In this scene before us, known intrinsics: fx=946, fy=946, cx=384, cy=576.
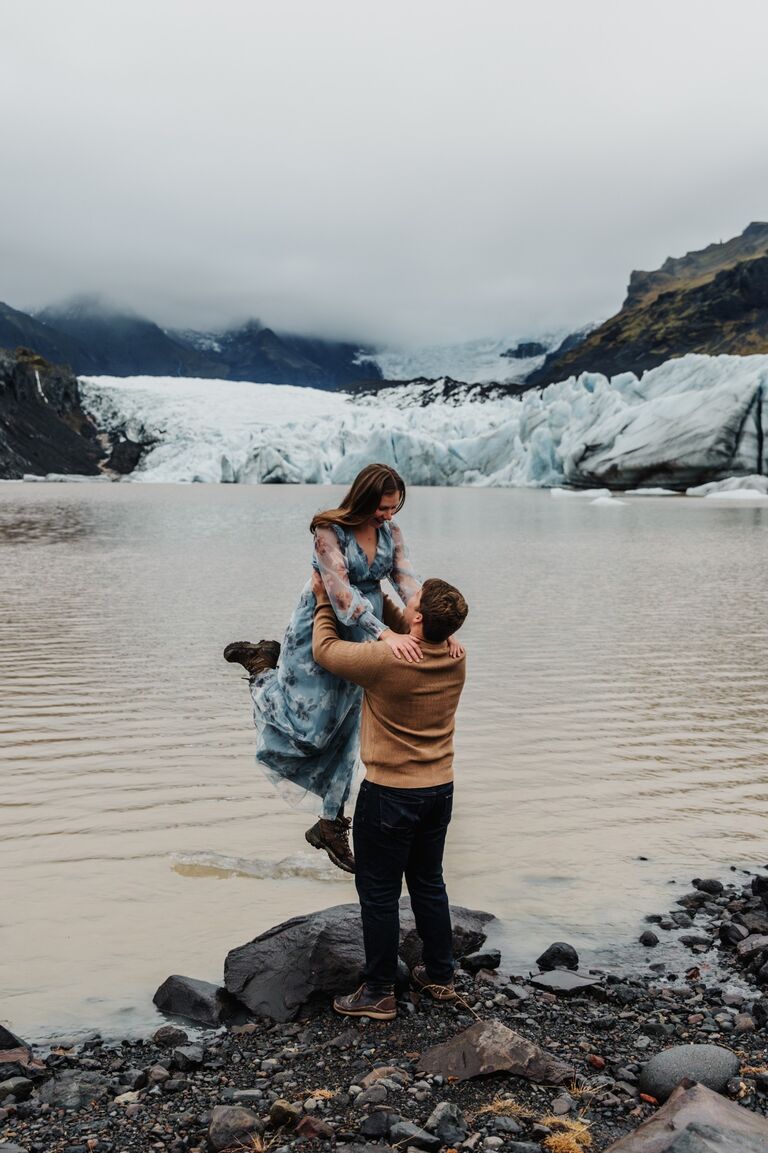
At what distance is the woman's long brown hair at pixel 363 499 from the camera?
392cm

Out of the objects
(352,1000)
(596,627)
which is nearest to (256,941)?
(352,1000)

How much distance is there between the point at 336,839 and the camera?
4.51 metres

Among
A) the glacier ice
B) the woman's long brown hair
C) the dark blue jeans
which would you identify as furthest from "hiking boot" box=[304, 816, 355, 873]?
the glacier ice

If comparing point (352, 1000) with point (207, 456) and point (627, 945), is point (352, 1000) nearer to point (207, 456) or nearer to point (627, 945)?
point (627, 945)

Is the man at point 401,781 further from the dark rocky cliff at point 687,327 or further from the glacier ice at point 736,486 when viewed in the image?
the dark rocky cliff at point 687,327

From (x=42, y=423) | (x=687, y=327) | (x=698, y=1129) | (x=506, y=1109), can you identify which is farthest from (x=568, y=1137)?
(x=687, y=327)

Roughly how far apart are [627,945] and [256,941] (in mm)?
1664

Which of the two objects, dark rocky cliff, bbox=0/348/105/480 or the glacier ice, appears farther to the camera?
dark rocky cliff, bbox=0/348/105/480

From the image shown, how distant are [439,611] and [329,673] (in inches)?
38.7

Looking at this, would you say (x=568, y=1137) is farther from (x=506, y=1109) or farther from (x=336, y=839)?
(x=336, y=839)

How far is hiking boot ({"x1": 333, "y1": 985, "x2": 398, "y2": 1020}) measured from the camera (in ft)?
11.6

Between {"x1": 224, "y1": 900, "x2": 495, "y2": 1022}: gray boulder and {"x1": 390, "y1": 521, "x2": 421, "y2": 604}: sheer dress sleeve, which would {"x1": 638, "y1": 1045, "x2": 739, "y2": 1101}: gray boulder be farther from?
{"x1": 390, "y1": 521, "x2": 421, "y2": 604}: sheer dress sleeve

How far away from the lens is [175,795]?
6285 millimetres

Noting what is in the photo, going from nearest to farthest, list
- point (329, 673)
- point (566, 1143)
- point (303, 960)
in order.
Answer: point (566, 1143) → point (303, 960) → point (329, 673)
